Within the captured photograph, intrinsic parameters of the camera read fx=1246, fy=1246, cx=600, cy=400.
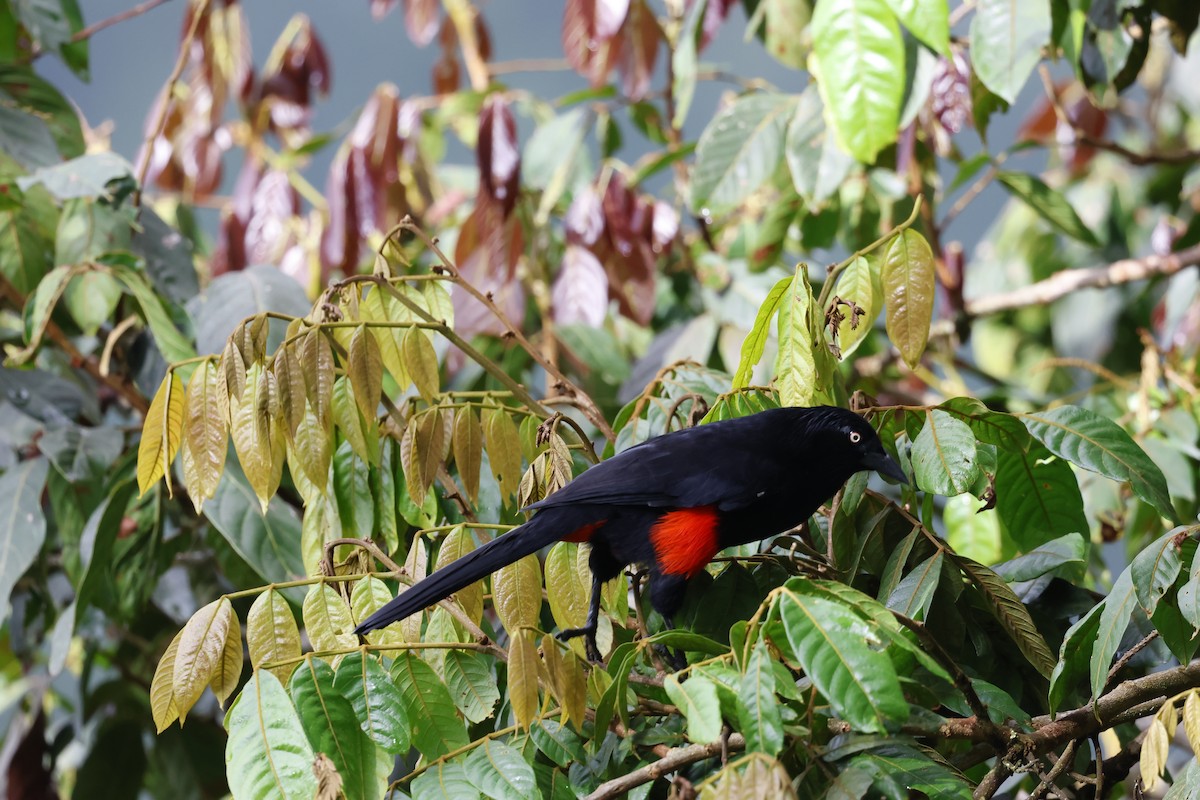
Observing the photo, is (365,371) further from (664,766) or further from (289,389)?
(664,766)

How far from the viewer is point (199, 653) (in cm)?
146

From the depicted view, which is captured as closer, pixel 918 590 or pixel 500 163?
pixel 918 590

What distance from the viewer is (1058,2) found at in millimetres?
2355

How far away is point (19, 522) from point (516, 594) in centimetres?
122

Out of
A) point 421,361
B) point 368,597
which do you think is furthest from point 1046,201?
point 368,597

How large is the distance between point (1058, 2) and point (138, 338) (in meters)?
1.98

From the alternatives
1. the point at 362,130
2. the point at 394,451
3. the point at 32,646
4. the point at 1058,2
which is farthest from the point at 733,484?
the point at 32,646

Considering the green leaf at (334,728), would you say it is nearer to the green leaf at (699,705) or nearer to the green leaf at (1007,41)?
the green leaf at (699,705)

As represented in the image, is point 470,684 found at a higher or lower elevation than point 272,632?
lower

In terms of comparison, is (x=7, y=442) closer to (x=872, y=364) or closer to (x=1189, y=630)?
(x=1189, y=630)

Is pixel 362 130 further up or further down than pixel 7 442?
further up

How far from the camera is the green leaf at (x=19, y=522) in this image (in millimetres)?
2262

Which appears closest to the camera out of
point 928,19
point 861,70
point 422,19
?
point 928,19

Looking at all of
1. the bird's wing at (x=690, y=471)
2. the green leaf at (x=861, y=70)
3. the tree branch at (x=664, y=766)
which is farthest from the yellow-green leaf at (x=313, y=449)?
the green leaf at (x=861, y=70)
